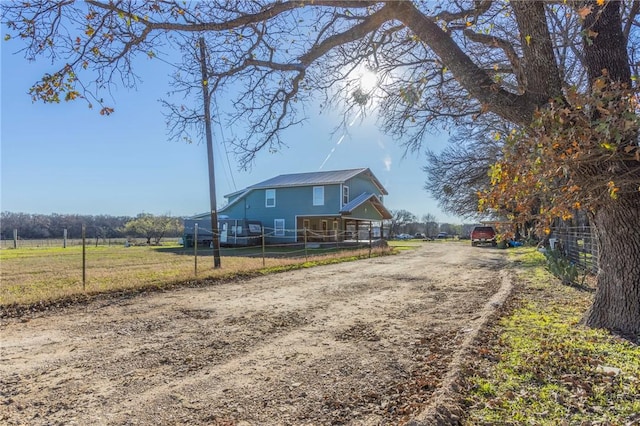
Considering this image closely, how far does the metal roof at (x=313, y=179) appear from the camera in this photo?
82.3 ft

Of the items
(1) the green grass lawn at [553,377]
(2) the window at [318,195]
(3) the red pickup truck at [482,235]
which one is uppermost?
(2) the window at [318,195]

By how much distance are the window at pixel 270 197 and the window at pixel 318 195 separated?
3381 mm

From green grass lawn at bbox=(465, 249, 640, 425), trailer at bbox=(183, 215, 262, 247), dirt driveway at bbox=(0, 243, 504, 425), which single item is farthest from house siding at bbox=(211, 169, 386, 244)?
green grass lawn at bbox=(465, 249, 640, 425)

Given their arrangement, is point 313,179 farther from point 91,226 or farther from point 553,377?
point 91,226

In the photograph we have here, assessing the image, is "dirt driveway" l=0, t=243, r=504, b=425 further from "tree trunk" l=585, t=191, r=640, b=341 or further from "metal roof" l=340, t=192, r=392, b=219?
"metal roof" l=340, t=192, r=392, b=219

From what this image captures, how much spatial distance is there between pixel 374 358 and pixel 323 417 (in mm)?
1347

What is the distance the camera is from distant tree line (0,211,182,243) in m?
48.0

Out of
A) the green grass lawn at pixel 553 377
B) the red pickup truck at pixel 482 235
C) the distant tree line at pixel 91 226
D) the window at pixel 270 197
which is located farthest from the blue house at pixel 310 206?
the distant tree line at pixel 91 226

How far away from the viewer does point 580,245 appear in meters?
11.2

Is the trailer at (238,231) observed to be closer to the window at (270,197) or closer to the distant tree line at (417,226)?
the window at (270,197)

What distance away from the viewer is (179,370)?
12.0 feet

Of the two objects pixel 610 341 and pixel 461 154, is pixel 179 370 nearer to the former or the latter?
pixel 610 341

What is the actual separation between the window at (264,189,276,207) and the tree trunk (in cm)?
2367

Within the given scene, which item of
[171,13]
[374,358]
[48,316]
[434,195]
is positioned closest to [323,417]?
[374,358]
